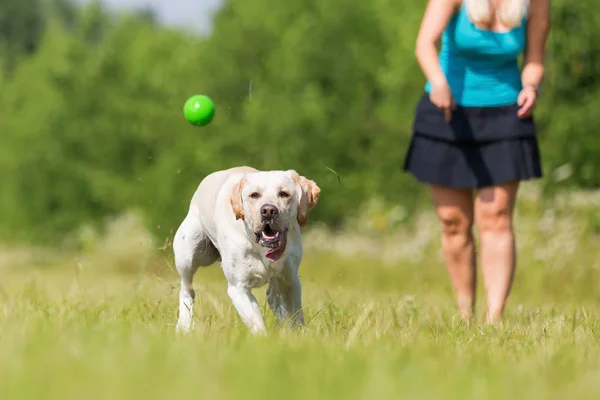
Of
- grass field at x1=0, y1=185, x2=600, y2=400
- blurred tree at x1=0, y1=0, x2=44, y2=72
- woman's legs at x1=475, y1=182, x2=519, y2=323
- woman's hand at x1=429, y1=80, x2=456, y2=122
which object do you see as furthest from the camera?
blurred tree at x1=0, y1=0, x2=44, y2=72

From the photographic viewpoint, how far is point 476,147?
562 cm

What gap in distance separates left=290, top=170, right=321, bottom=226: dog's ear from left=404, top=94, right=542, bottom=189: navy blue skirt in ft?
4.71

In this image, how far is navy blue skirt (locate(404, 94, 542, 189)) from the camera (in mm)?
5484

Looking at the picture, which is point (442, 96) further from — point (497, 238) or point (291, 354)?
point (291, 354)

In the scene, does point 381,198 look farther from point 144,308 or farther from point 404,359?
point 404,359

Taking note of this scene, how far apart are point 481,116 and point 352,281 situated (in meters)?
5.64

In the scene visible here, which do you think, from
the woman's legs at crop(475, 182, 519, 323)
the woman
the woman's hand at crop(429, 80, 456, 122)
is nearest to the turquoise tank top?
the woman

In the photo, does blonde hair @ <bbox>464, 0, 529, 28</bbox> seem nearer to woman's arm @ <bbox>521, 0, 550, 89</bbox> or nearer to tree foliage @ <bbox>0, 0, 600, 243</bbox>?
woman's arm @ <bbox>521, 0, 550, 89</bbox>

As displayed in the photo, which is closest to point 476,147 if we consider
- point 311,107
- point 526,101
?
point 526,101

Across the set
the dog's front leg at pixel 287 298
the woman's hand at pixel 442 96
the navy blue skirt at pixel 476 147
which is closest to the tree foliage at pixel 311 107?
the navy blue skirt at pixel 476 147

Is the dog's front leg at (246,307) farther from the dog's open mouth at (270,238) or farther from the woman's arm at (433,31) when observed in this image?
the woman's arm at (433,31)

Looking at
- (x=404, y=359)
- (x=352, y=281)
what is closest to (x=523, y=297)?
(x=352, y=281)

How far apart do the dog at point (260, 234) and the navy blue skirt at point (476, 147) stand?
4.60ft

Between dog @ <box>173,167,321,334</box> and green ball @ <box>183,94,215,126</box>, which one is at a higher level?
green ball @ <box>183,94,215,126</box>
